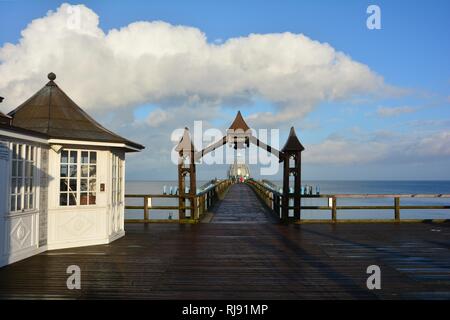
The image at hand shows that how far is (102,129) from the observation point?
9.07 metres

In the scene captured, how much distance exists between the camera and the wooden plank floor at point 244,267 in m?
5.22

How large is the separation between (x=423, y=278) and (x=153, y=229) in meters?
7.27

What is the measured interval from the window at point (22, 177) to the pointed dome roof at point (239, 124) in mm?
6925

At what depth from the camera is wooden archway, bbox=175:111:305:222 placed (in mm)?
12492

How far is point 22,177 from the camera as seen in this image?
7238 millimetres

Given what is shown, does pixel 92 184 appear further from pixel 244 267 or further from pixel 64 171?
pixel 244 267

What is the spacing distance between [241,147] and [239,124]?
2.50 ft

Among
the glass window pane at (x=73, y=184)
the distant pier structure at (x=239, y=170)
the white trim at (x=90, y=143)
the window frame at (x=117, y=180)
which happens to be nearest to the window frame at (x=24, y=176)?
the white trim at (x=90, y=143)

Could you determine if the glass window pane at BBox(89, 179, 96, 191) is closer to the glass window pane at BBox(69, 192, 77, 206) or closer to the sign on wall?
the glass window pane at BBox(69, 192, 77, 206)

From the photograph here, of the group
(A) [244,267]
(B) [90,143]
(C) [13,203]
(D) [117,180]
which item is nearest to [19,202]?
(C) [13,203]

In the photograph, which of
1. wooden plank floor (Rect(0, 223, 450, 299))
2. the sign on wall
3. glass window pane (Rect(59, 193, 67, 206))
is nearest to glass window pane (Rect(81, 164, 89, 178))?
glass window pane (Rect(59, 193, 67, 206))

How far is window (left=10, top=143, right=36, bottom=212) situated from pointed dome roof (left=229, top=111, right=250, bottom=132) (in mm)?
6925
